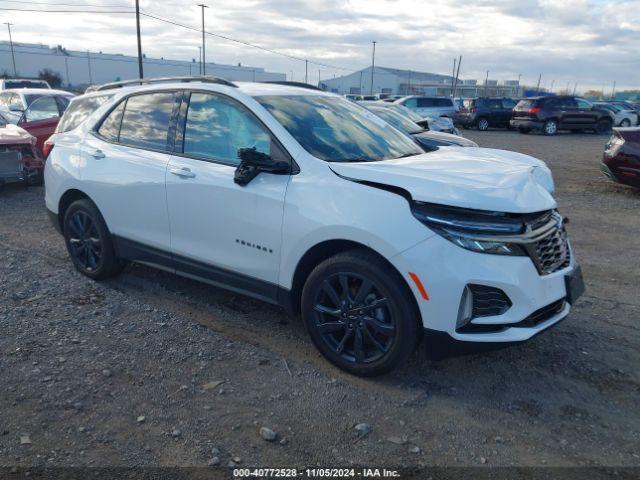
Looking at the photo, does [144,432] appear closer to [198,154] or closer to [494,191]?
[198,154]

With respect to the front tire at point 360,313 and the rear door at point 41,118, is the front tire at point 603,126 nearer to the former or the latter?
the rear door at point 41,118

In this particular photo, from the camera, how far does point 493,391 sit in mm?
3426

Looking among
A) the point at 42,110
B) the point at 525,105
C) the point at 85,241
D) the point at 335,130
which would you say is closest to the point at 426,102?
the point at 525,105

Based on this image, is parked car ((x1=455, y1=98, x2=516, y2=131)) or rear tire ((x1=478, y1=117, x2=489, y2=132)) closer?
parked car ((x1=455, y1=98, x2=516, y2=131))

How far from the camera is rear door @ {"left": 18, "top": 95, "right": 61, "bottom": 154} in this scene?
11.1 m

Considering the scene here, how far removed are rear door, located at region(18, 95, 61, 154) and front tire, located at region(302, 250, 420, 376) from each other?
8738 mm

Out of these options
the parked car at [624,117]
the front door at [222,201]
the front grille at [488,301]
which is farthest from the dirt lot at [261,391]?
the parked car at [624,117]

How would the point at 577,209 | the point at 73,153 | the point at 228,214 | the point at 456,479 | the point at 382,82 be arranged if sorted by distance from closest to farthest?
the point at 456,479
the point at 228,214
the point at 73,153
the point at 577,209
the point at 382,82

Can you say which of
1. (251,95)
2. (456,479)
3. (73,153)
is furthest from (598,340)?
(73,153)

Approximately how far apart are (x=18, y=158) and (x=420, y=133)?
6.96 m

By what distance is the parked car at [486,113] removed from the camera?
27922 mm

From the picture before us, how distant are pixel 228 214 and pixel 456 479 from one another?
224 cm

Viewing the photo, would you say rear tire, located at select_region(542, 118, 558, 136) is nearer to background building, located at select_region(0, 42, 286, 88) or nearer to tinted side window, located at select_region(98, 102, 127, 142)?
tinted side window, located at select_region(98, 102, 127, 142)

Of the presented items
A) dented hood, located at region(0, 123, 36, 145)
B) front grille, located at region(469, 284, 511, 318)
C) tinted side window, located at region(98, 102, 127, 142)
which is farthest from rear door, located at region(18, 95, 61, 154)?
front grille, located at region(469, 284, 511, 318)
